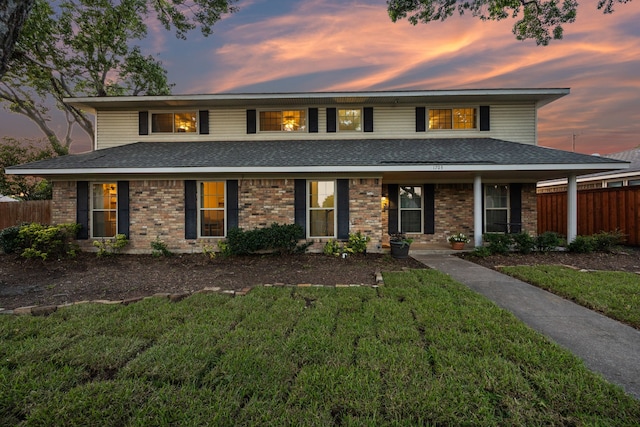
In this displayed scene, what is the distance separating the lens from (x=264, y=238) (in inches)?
289

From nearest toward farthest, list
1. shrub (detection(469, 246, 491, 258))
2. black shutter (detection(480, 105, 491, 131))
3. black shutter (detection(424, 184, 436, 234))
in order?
shrub (detection(469, 246, 491, 258)), black shutter (detection(424, 184, 436, 234)), black shutter (detection(480, 105, 491, 131))

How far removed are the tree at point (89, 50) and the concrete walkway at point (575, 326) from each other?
15.2m

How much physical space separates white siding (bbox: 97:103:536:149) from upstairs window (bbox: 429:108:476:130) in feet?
0.57

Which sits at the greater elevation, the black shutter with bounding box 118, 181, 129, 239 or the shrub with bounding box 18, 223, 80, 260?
the black shutter with bounding box 118, 181, 129, 239

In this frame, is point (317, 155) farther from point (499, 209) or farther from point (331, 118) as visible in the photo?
point (499, 209)

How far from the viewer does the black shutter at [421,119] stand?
31.4 ft

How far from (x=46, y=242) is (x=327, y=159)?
7599mm

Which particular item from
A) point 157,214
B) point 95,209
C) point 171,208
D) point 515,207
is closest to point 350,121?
point 515,207

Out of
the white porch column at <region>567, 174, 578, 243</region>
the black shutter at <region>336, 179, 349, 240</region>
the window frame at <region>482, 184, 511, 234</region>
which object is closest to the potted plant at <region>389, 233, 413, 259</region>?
the black shutter at <region>336, 179, 349, 240</region>

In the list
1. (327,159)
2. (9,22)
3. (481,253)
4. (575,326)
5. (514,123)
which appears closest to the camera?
(9,22)

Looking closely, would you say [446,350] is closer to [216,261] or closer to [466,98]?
[216,261]

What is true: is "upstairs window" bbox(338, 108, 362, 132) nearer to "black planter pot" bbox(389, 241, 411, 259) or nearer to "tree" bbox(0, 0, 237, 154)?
"black planter pot" bbox(389, 241, 411, 259)

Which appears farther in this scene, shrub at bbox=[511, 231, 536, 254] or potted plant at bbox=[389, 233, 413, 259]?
shrub at bbox=[511, 231, 536, 254]

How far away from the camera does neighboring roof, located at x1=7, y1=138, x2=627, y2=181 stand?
7184 mm
